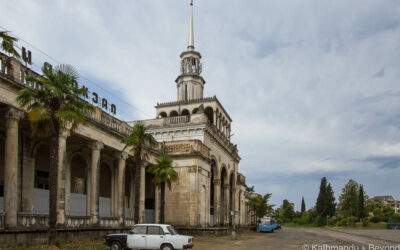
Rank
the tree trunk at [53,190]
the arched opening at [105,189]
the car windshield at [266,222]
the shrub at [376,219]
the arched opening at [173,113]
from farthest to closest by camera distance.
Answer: the shrub at [376,219] → the car windshield at [266,222] → the arched opening at [173,113] → the arched opening at [105,189] → the tree trunk at [53,190]

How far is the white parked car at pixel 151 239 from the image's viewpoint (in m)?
18.0

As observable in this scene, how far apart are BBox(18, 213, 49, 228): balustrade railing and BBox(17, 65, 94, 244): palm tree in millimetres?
2681

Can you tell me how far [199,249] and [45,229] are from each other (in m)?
8.91

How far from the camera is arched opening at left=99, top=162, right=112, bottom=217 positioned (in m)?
30.8

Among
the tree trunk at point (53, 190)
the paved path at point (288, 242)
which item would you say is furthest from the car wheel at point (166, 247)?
the paved path at point (288, 242)

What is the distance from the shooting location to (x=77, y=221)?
73.4 ft

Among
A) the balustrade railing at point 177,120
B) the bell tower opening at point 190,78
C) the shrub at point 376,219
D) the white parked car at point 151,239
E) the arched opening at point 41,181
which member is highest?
the bell tower opening at point 190,78

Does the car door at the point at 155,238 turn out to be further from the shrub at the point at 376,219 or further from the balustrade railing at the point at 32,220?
the shrub at the point at 376,219

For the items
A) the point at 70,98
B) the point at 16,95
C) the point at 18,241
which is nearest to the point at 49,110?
the point at 70,98

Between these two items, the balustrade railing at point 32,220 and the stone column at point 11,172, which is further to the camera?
the balustrade railing at point 32,220

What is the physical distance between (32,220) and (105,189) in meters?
13.0

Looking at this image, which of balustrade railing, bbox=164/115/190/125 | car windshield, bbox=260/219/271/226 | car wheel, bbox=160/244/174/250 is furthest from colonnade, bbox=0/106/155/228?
car windshield, bbox=260/219/271/226

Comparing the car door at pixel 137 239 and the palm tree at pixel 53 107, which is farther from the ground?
the palm tree at pixel 53 107

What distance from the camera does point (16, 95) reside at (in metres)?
17.9
